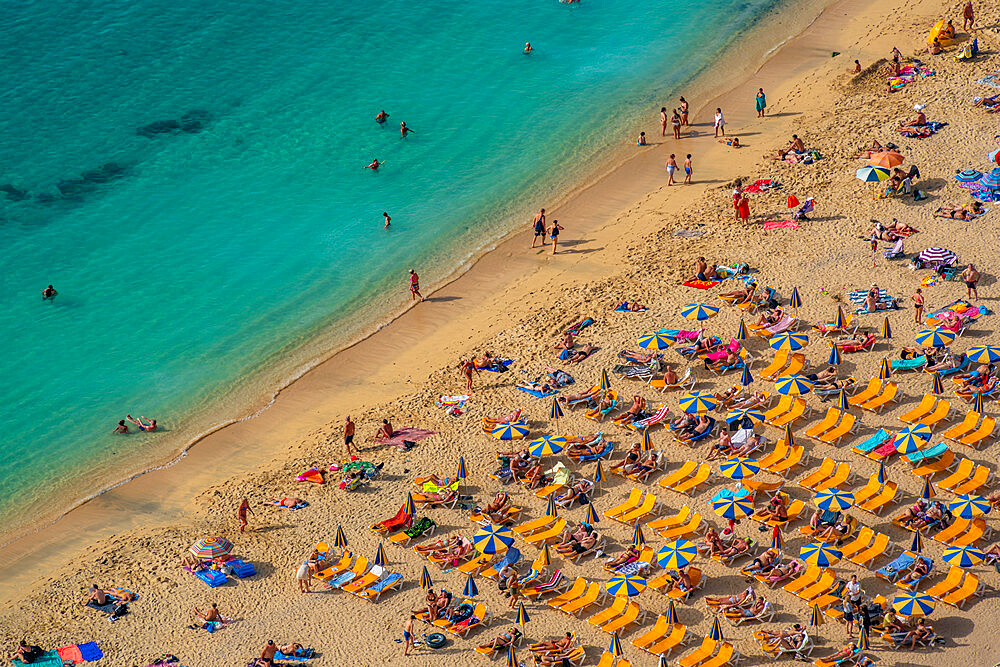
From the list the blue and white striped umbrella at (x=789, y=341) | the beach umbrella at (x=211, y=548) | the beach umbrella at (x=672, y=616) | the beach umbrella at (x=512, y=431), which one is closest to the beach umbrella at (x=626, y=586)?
the beach umbrella at (x=672, y=616)

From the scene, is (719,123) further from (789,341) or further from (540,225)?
(789,341)

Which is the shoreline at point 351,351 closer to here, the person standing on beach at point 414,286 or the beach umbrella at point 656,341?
the person standing on beach at point 414,286

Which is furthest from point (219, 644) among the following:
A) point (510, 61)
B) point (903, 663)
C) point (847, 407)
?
point (510, 61)

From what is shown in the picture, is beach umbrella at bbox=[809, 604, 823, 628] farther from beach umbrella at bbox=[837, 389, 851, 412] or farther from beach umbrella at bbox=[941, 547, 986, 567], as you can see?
beach umbrella at bbox=[837, 389, 851, 412]

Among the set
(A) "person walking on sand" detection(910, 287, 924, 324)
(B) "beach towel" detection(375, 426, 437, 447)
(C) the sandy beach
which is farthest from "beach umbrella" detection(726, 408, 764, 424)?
(B) "beach towel" detection(375, 426, 437, 447)

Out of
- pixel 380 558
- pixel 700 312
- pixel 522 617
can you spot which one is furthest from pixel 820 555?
pixel 380 558
